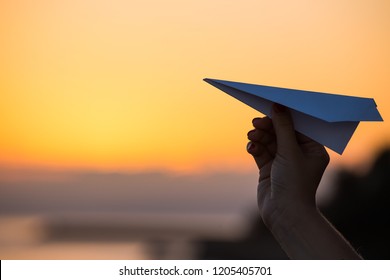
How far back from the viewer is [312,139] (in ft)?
10.6

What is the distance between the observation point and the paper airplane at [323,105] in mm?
2887

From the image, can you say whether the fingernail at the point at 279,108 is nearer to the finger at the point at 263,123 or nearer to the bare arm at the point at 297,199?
the bare arm at the point at 297,199

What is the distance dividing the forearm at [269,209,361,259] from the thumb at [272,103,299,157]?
283 mm

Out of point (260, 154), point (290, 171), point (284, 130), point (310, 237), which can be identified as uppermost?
point (260, 154)

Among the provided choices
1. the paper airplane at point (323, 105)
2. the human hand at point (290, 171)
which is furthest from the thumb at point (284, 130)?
the paper airplane at point (323, 105)

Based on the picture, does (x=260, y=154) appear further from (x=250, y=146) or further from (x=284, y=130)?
(x=284, y=130)

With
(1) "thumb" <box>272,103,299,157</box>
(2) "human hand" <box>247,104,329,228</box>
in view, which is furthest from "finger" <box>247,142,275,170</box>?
(1) "thumb" <box>272,103,299,157</box>

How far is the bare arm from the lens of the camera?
9.97 feet

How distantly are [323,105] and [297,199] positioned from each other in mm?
475

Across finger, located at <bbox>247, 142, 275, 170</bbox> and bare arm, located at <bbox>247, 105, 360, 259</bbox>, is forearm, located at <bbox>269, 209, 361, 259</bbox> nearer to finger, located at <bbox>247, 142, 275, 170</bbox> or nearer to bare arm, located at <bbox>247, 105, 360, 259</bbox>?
bare arm, located at <bbox>247, 105, 360, 259</bbox>

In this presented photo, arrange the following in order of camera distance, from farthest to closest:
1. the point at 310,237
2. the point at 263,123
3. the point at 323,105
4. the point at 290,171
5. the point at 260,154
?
the point at 260,154 < the point at 263,123 < the point at 290,171 < the point at 310,237 < the point at 323,105

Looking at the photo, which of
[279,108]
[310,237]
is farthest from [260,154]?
[310,237]

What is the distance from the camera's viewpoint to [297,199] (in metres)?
3.14
